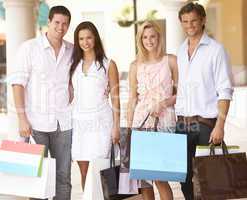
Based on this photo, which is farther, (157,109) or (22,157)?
(22,157)

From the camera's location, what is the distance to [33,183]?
3775mm

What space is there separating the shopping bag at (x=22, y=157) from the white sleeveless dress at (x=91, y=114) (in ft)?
0.79

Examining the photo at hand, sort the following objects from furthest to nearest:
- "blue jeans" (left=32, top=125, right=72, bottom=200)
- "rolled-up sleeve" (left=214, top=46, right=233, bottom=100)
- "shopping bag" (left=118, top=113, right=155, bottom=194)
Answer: "blue jeans" (left=32, top=125, right=72, bottom=200) < "shopping bag" (left=118, top=113, right=155, bottom=194) < "rolled-up sleeve" (left=214, top=46, right=233, bottom=100)

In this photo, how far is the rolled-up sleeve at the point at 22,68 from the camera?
3.72m

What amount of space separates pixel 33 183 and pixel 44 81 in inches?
26.4

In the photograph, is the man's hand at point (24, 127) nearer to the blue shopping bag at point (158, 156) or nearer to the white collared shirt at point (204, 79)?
the blue shopping bag at point (158, 156)

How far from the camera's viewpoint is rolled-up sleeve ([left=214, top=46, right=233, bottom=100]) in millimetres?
3469

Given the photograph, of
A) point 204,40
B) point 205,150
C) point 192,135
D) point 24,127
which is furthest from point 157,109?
point 24,127

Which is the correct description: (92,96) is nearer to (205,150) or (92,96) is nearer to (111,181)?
(111,181)

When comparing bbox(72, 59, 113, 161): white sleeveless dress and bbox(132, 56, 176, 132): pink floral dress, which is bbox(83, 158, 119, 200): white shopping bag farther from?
bbox(132, 56, 176, 132): pink floral dress

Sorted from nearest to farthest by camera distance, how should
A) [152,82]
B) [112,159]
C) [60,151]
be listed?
[152,82] < [112,159] < [60,151]

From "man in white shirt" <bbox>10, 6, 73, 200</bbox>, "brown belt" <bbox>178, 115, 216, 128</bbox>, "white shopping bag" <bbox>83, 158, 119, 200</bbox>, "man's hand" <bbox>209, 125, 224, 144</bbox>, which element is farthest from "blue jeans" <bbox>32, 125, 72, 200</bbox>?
"man's hand" <bbox>209, 125, 224, 144</bbox>

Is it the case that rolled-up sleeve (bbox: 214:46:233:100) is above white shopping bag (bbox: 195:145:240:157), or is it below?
above

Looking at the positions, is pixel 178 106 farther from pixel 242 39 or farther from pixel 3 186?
pixel 242 39
